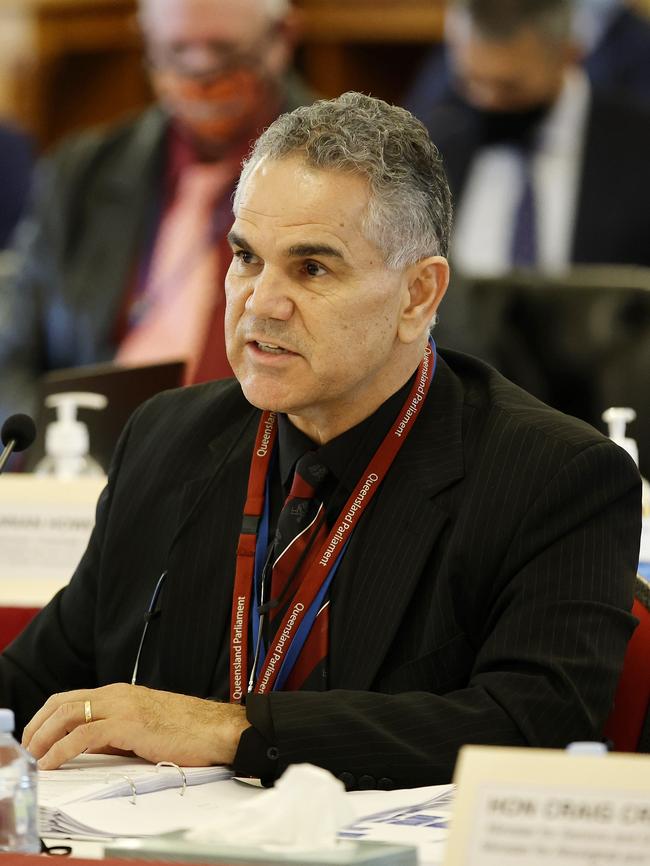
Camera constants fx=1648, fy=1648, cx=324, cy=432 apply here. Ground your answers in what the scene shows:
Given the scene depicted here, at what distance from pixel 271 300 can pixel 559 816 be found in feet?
2.85

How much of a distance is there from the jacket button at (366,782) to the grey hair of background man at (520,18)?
373 cm

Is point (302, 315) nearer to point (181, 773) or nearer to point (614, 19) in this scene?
point (181, 773)

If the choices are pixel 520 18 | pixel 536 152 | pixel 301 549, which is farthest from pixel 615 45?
pixel 301 549

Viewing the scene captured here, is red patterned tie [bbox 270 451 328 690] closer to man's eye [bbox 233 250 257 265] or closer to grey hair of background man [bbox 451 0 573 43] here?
man's eye [bbox 233 250 257 265]

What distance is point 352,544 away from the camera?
1.92 m

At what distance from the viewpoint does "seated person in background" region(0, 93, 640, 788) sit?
1.73 m

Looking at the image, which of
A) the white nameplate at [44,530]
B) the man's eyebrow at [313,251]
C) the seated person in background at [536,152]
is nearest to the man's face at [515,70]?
the seated person in background at [536,152]

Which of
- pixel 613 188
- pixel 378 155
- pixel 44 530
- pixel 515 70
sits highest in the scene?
pixel 515 70

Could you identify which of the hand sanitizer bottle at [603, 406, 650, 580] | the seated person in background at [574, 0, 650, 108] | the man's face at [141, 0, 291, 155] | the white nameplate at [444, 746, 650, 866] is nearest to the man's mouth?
the hand sanitizer bottle at [603, 406, 650, 580]

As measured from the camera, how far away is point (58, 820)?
4.91ft

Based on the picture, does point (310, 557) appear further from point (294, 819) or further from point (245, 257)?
point (294, 819)

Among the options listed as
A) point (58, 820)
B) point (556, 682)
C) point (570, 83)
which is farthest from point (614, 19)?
point (58, 820)

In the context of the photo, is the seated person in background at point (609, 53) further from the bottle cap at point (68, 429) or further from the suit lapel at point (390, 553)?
the suit lapel at point (390, 553)

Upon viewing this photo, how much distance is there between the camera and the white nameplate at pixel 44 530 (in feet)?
8.23
